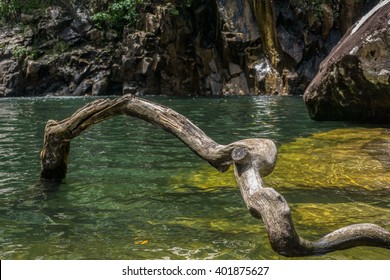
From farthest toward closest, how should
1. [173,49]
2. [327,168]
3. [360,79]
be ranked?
[173,49], [360,79], [327,168]

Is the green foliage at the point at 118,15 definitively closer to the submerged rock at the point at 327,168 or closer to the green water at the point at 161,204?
the green water at the point at 161,204

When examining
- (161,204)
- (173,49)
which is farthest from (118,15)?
(161,204)

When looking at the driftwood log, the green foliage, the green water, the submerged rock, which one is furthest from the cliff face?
the driftwood log

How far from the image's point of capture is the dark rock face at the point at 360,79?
964cm

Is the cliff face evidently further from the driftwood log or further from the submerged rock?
the driftwood log

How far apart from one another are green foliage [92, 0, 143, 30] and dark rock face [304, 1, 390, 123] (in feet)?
79.1

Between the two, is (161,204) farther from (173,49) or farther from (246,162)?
(173,49)

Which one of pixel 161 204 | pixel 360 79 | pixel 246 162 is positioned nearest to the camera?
pixel 246 162

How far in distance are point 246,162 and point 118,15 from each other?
32415mm

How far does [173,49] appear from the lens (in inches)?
1246

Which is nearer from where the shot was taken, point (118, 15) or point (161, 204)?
point (161, 204)

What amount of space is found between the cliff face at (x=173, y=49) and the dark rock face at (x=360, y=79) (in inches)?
659

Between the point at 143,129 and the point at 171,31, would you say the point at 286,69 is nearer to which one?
the point at 171,31

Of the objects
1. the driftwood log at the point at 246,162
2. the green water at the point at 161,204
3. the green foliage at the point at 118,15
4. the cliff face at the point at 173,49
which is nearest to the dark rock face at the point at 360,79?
the green water at the point at 161,204
